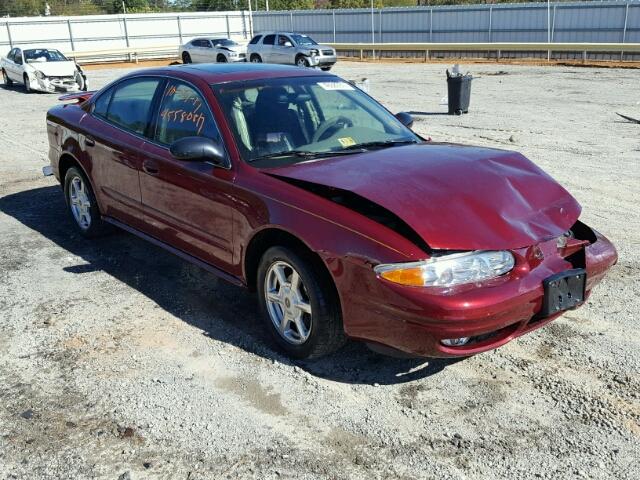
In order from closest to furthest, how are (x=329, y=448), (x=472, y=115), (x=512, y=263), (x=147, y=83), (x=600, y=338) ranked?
(x=329, y=448), (x=512, y=263), (x=600, y=338), (x=147, y=83), (x=472, y=115)

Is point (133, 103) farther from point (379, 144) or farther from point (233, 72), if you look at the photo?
point (379, 144)

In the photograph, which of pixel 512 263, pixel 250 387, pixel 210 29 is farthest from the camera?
pixel 210 29

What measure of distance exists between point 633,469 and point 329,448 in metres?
1.39

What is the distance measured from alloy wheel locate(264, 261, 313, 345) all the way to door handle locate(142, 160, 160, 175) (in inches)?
56.7

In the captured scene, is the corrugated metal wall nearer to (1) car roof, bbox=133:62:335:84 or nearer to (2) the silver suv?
(2) the silver suv

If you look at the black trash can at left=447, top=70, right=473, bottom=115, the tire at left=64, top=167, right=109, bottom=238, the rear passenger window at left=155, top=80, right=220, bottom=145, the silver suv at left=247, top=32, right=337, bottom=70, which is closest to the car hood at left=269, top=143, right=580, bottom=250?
the rear passenger window at left=155, top=80, right=220, bottom=145

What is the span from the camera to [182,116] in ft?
16.5

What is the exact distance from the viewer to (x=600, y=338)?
4.37m

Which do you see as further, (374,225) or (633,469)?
(374,225)

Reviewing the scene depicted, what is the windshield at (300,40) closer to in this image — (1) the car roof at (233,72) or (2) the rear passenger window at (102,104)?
(2) the rear passenger window at (102,104)

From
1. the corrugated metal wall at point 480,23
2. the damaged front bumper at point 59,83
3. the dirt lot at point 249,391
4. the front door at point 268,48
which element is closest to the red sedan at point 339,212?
the dirt lot at point 249,391

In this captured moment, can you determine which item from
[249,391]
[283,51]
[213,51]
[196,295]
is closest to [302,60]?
[283,51]

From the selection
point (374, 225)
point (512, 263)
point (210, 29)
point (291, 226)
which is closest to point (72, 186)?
point (291, 226)

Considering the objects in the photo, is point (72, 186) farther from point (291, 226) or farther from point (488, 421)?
point (488, 421)
